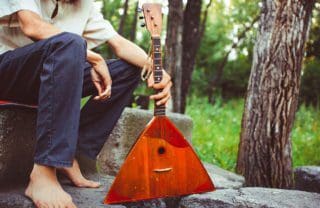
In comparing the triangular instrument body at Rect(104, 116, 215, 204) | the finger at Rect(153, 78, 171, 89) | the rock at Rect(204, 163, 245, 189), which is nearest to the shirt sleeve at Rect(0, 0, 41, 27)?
the finger at Rect(153, 78, 171, 89)

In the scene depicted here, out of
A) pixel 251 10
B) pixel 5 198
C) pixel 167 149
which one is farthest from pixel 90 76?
pixel 251 10

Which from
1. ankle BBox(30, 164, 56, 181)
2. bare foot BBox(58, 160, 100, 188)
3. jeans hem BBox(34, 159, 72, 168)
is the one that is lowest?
bare foot BBox(58, 160, 100, 188)

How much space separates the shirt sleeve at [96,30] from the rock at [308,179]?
68.4 inches

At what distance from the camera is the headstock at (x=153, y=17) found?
2.53 m

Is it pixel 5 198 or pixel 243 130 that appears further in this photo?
pixel 243 130

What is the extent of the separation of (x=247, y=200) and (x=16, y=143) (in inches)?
48.1

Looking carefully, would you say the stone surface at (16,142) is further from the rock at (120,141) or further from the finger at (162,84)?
the rock at (120,141)

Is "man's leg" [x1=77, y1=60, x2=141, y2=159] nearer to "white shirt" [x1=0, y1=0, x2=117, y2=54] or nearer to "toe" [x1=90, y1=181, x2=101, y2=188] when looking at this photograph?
"toe" [x1=90, y1=181, x2=101, y2=188]

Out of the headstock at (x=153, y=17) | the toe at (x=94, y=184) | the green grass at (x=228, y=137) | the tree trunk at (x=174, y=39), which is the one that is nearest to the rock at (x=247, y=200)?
the toe at (x=94, y=184)

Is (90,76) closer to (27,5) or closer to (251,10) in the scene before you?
(27,5)

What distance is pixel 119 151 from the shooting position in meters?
3.61

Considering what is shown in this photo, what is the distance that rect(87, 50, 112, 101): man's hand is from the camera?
240 cm

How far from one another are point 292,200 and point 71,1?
157 centimetres

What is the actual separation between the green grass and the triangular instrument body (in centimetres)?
228
